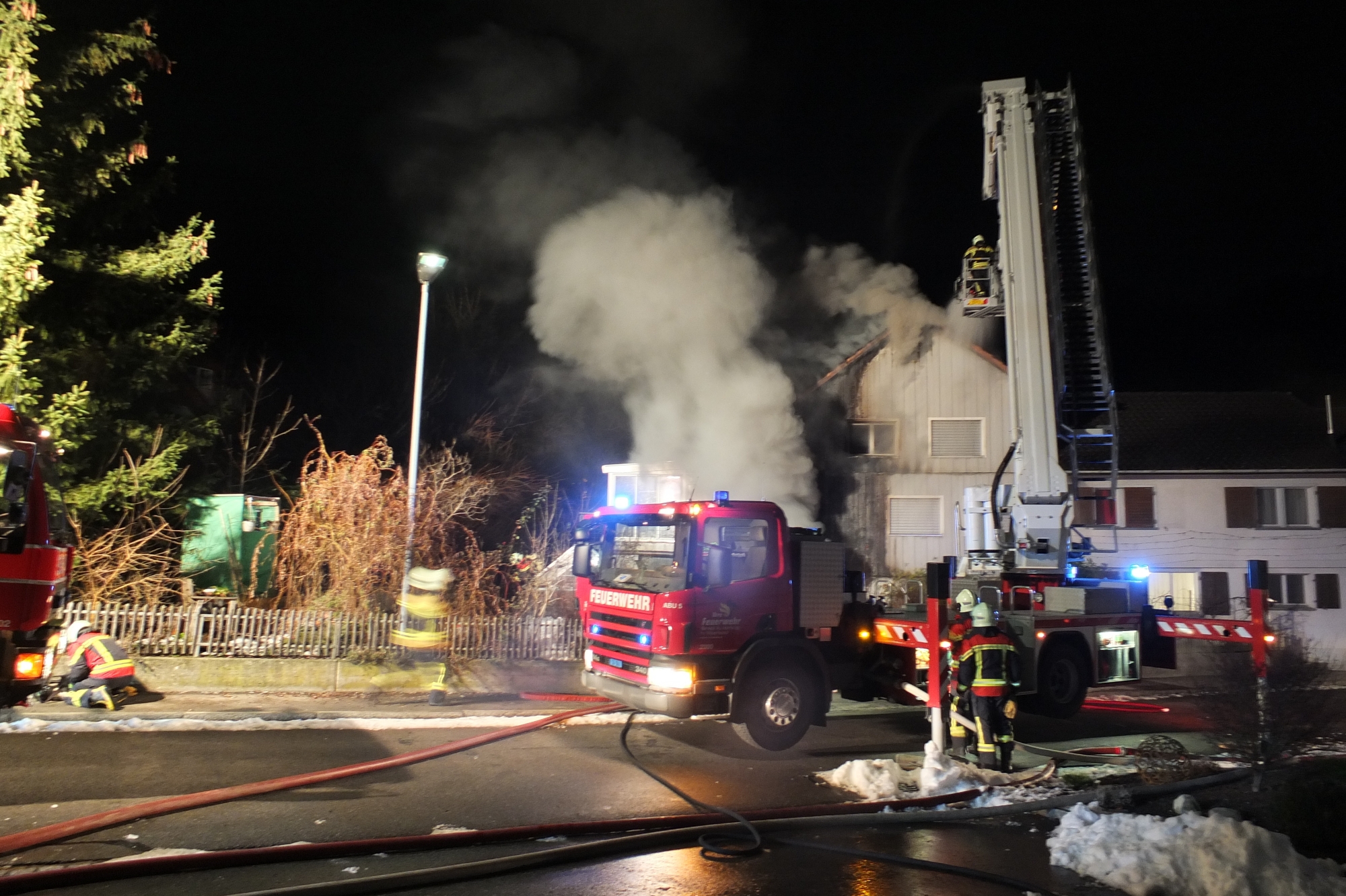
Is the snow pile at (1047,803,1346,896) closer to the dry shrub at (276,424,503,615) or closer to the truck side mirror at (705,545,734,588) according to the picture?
the truck side mirror at (705,545,734,588)

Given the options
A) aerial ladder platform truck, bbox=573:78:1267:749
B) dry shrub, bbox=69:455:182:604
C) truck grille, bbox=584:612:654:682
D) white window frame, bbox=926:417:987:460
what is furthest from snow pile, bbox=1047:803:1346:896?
white window frame, bbox=926:417:987:460

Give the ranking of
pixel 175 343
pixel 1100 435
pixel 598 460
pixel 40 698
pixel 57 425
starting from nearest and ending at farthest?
pixel 40 698
pixel 57 425
pixel 1100 435
pixel 175 343
pixel 598 460

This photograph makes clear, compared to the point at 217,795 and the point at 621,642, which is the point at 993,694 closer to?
the point at 621,642

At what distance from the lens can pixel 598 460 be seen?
78.1 feet

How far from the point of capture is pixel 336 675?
446 inches

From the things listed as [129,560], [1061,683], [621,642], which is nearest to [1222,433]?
[1061,683]

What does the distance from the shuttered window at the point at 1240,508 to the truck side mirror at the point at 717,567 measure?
22.9 meters

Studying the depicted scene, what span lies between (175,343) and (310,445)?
49.7ft

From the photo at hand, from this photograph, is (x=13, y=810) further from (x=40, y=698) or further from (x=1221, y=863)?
(x=1221, y=863)

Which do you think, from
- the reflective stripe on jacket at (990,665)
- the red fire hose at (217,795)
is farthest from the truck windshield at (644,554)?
the reflective stripe on jacket at (990,665)

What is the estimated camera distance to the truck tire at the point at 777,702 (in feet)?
26.4

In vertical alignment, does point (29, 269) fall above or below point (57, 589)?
above

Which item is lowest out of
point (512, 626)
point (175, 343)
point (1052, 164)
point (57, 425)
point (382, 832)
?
point (382, 832)

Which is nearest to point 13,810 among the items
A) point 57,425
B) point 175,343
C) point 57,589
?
point 57,589
